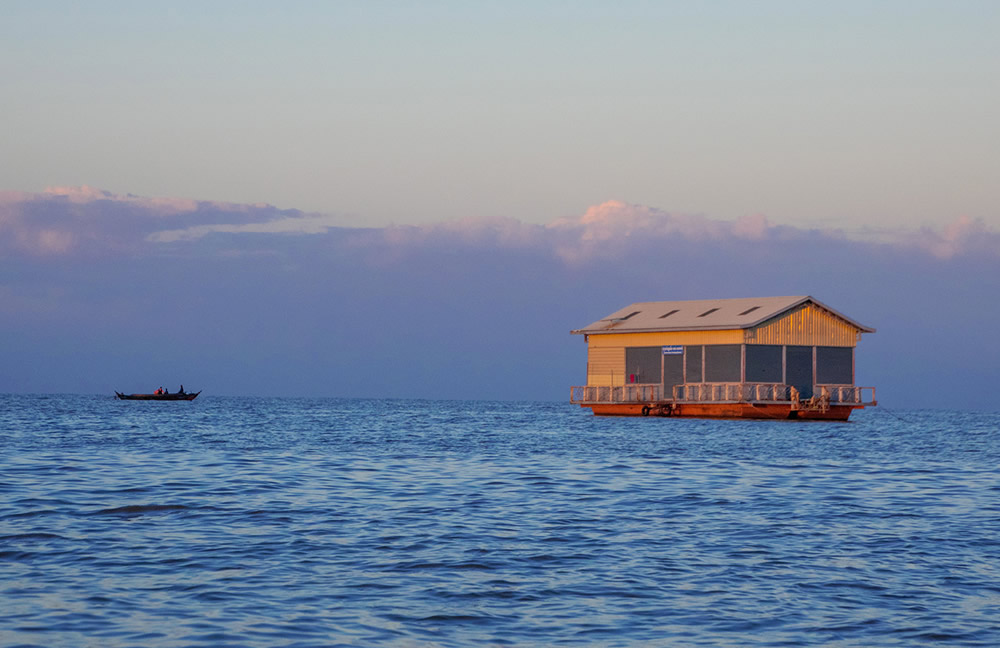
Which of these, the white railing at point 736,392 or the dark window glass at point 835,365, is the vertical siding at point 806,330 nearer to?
the dark window glass at point 835,365

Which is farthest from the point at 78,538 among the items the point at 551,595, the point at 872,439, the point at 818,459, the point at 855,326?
the point at 855,326

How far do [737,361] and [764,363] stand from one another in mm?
1589

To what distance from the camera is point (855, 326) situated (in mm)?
71000

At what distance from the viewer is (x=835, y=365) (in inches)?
2781

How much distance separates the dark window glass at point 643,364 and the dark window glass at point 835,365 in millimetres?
9629

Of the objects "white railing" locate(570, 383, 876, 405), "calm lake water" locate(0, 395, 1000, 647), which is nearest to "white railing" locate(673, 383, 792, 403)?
"white railing" locate(570, 383, 876, 405)

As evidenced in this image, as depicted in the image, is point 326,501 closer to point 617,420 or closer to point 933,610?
point 933,610

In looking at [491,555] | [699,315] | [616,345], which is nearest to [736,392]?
[699,315]

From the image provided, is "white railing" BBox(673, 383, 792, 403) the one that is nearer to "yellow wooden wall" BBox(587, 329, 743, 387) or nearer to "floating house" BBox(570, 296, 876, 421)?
"floating house" BBox(570, 296, 876, 421)

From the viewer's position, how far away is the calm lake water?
11352mm

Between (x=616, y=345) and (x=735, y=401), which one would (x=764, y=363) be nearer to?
(x=735, y=401)

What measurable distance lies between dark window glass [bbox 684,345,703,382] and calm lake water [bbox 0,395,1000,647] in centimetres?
3714

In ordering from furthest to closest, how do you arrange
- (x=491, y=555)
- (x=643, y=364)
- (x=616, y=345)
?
(x=616, y=345), (x=643, y=364), (x=491, y=555)

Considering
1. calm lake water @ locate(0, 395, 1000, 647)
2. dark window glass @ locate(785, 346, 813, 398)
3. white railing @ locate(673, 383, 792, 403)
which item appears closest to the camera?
calm lake water @ locate(0, 395, 1000, 647)
